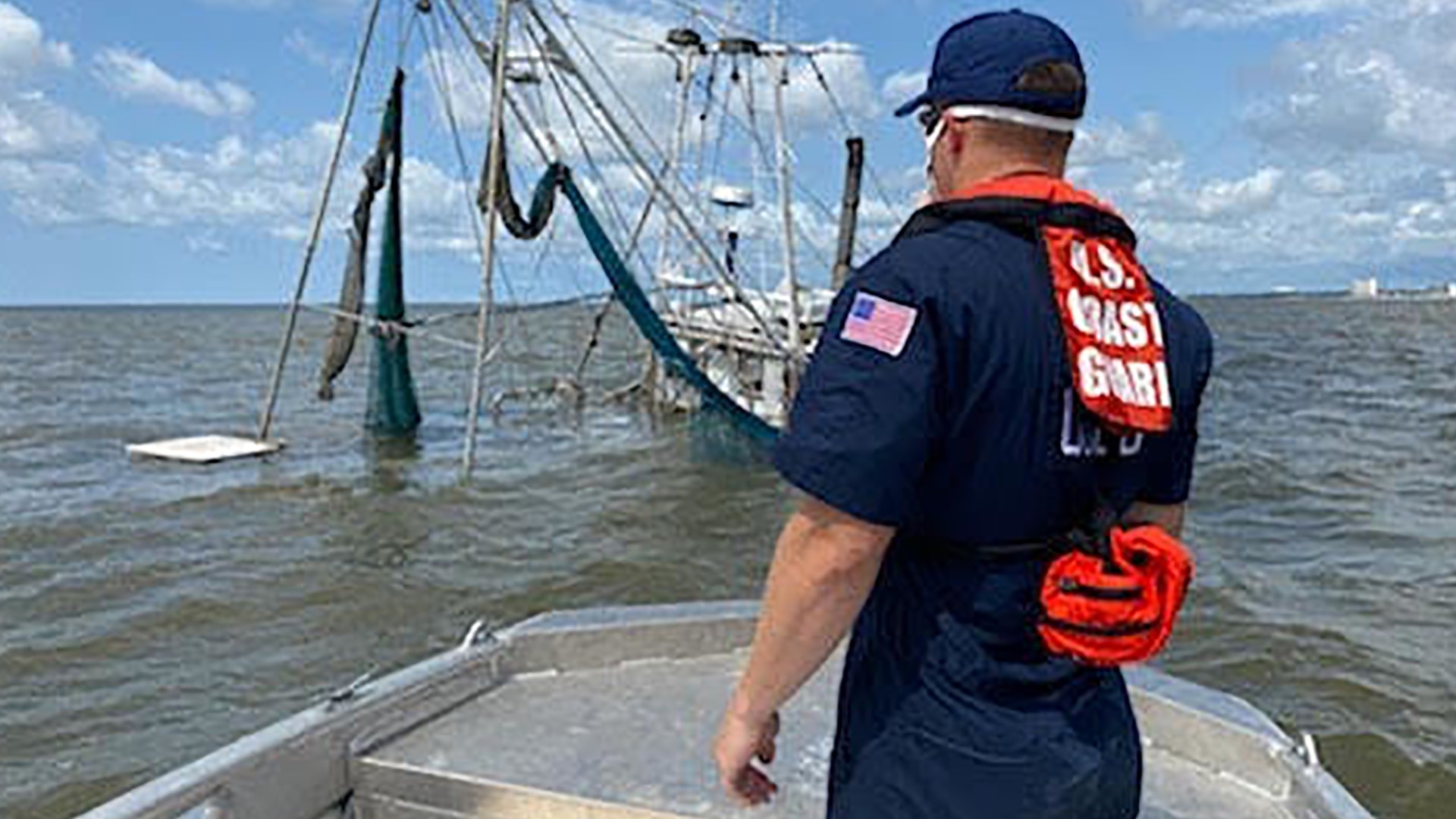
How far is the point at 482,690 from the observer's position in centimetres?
410

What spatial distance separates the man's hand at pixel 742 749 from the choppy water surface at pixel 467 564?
5509 mm

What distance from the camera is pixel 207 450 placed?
1780 centimetres

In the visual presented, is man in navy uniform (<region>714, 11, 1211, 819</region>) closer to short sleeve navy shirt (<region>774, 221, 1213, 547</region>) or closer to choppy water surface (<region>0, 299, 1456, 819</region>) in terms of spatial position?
short sleeve navy shirt (<region>774, 221, 1213, 547</region>)

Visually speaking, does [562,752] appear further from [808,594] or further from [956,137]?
[956,137]

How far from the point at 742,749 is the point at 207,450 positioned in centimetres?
1724

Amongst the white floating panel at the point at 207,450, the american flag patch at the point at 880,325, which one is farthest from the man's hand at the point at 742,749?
the white floating panel at the point at 207,450

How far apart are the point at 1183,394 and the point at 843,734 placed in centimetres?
77

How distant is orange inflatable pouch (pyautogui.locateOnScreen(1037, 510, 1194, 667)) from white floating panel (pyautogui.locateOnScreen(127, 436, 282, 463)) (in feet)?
A: 55.3

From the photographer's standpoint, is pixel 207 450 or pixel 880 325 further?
pixel 207 450

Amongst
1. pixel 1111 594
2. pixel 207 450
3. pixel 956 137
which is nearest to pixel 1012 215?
pixel 956 137

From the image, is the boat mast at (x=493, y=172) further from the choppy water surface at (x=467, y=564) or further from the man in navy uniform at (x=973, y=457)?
the man in navy uniform at (x=973, y=457)

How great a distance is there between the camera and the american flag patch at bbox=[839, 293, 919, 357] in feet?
5.83

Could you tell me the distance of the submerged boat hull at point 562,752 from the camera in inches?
127

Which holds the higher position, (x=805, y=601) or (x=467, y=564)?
(x=805, y=601)
